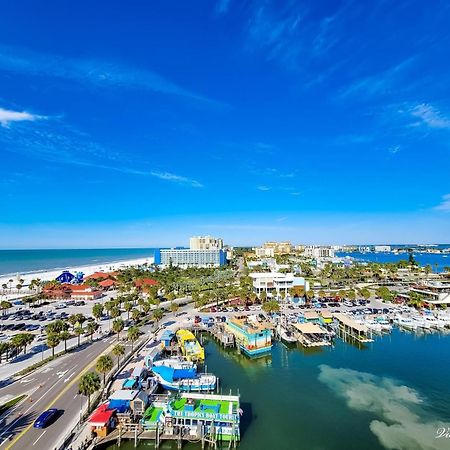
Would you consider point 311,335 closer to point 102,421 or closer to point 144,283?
point 102,421

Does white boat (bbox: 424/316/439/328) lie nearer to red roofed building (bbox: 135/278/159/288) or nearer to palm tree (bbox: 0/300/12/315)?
red roofed building (bbox: 135/278/159/288)

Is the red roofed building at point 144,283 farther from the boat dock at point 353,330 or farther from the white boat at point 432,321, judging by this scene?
the white boat at point 432,321

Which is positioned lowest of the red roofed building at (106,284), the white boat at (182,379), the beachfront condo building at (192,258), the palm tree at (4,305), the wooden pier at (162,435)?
the wooden pier at (162,435)

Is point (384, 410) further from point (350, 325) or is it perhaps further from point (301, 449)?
point (350, 325)

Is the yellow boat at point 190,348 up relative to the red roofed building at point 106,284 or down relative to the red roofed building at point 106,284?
down

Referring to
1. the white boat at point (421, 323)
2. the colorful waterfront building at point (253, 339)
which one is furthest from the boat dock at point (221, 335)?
the white boat at point (421, 323)

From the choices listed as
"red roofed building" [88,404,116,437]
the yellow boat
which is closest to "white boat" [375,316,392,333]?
the yellow boat

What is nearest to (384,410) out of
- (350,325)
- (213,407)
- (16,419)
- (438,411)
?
(438,411)
